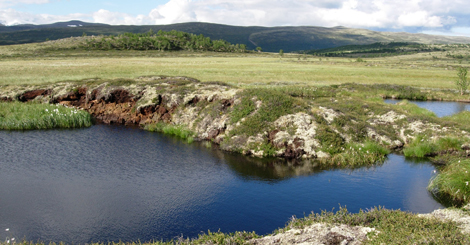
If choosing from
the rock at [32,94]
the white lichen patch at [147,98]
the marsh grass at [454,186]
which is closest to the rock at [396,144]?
the marsh grass at [454,186]

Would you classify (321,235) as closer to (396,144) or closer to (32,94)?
(396,144)

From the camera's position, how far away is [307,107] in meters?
25.9

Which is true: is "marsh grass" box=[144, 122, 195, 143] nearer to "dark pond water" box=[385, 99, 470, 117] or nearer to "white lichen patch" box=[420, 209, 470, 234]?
"white lichen patch" box=[420, 209, 470, 234]

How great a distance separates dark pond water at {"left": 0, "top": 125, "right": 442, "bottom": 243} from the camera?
43.7ft

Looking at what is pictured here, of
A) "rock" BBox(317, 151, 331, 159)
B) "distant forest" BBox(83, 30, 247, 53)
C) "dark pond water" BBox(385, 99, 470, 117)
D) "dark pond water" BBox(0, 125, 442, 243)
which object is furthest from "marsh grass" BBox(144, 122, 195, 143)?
"distant forest" BBox(83, 30, 247, 53)

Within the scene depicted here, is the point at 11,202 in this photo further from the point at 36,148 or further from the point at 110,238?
the point at 36,148

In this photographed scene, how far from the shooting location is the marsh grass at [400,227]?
9.62m

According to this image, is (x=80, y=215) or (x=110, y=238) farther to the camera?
(x=80, y=215)

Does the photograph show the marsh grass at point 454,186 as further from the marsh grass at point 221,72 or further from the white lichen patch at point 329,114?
the marsh grass at point 221,72

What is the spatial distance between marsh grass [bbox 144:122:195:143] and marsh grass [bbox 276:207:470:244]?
15405 mm

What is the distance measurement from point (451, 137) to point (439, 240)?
620 inches

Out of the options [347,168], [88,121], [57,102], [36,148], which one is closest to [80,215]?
[36,148]

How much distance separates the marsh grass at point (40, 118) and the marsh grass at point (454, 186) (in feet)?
85.4

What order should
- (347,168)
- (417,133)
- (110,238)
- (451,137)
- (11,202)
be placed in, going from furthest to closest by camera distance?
(417,133)
(451,137)
(347,168)
(11,202)
(110,238)
